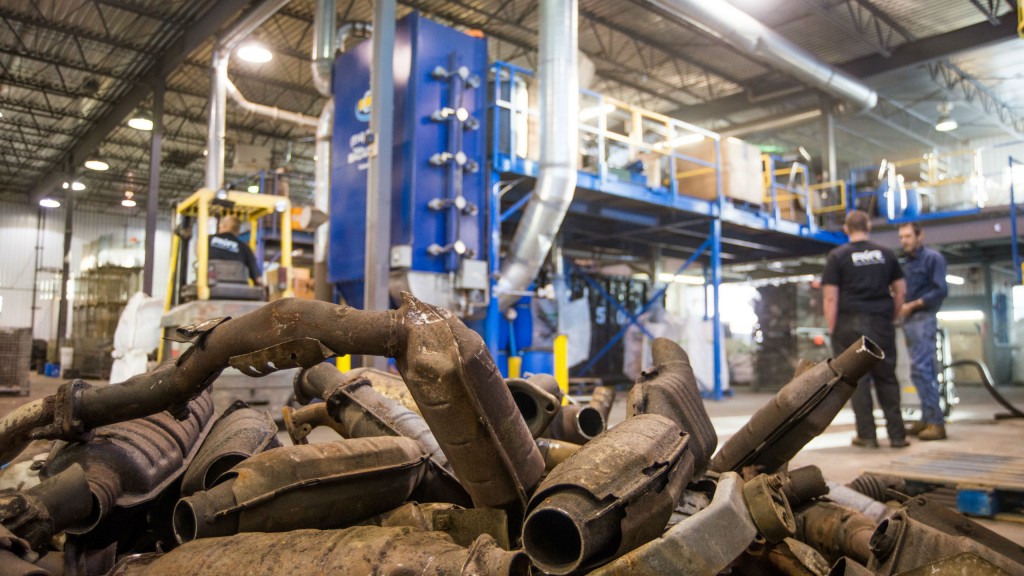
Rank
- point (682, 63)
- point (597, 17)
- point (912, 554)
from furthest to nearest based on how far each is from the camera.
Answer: point (682, 63) → point (597, 17) → point (912, 554)

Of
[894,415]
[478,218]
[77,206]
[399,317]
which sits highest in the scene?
[77,206]

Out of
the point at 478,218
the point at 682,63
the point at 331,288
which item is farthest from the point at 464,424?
the point at 682,63

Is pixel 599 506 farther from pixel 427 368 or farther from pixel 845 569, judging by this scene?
pixel 845 569

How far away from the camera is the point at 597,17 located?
13.3 m

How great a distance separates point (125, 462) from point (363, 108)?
5430 mm

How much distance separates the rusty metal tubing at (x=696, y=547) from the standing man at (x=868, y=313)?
409cm

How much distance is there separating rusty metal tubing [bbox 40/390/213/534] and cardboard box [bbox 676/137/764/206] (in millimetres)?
9192

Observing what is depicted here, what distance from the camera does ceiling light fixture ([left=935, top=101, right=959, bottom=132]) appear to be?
1756 centimetres

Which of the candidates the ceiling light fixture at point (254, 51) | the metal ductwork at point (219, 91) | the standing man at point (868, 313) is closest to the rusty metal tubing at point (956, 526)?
the standing man at point (868, 313)

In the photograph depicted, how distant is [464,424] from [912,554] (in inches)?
46.1

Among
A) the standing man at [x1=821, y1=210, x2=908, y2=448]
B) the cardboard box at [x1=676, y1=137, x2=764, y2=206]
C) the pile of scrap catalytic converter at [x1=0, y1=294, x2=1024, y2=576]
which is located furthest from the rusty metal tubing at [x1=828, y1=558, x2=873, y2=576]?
the cardboard box at [x1=676, y1=137, x2=764, y2=206]

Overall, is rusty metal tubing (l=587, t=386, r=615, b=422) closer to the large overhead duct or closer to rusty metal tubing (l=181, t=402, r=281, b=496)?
rusty metal tubing (l=181, t=402, r=281, b=496)

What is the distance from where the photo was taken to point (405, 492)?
1.92 meters

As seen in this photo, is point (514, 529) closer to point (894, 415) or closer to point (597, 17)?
point (894, 415)
